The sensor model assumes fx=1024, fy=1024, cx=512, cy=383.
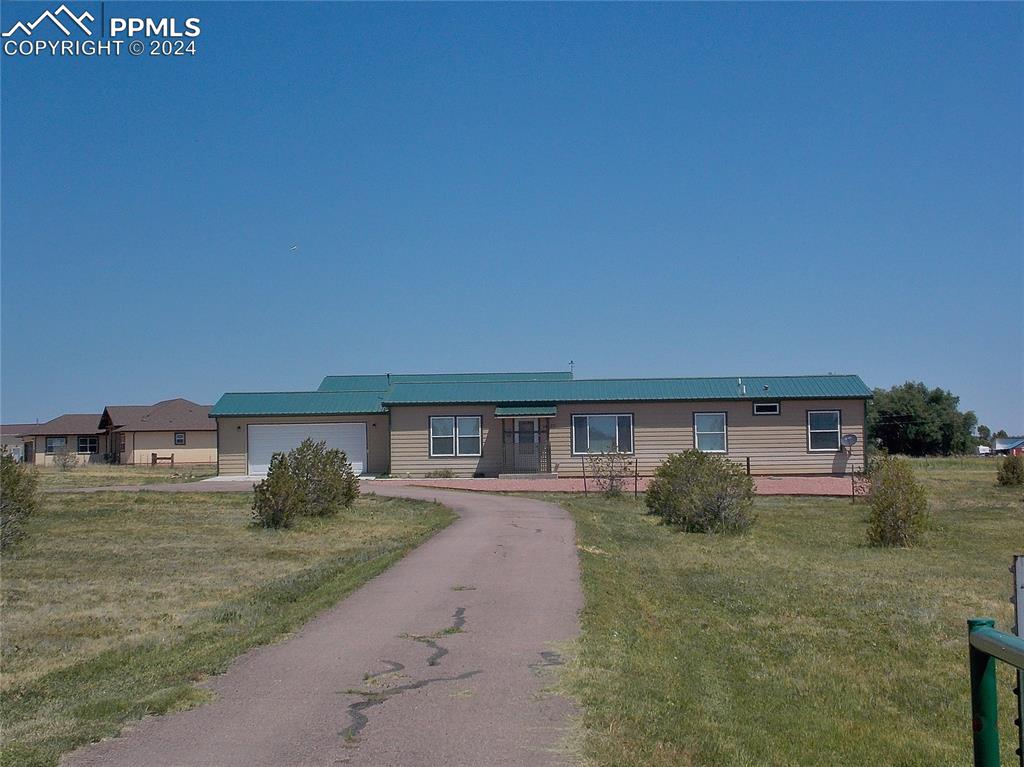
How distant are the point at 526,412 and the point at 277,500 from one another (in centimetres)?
1527

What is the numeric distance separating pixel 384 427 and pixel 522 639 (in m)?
28.1

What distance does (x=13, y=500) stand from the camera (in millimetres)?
16172

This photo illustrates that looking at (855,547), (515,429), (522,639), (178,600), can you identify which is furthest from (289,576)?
(515,429)

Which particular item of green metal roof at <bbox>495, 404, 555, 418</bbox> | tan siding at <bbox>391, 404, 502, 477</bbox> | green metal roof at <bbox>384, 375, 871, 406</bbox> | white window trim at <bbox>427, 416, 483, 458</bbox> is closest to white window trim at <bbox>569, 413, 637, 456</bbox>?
green metal roof at <bbox>384, 375, 871, 406</bbox>

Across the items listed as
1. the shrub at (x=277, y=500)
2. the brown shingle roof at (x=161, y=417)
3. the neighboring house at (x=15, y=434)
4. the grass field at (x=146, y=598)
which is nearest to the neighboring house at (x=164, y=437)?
the brown shingle roof at (x=161, y=417)

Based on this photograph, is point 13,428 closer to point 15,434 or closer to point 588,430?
point 15,434

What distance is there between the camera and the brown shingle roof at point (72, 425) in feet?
206

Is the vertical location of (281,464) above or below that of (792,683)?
above

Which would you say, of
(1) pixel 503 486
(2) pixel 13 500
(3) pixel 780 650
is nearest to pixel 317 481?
(2) pixel 13 500

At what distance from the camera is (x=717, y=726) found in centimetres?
638

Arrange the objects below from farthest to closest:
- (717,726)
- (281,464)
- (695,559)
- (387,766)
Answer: (281,464) → (695,559) → (717,726) → (387,766)

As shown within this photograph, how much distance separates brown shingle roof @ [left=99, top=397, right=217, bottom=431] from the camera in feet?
184

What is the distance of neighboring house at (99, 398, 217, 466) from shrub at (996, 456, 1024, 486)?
39.9 metres

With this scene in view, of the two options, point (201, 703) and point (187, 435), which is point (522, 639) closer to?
point (201, 703)
